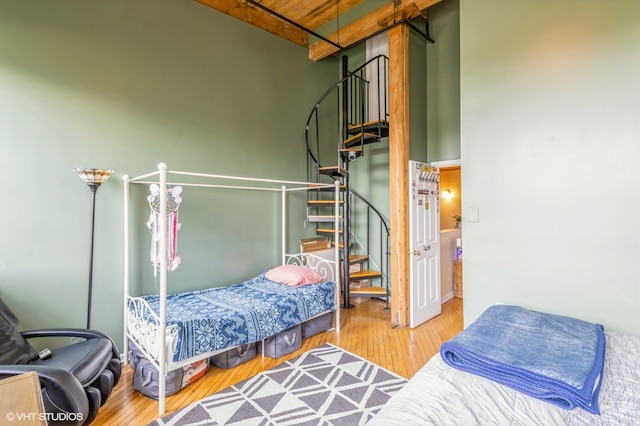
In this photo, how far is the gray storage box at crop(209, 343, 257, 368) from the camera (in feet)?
9.46

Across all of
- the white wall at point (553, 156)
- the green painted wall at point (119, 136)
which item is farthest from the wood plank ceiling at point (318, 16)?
the white wall at point (553, 156)

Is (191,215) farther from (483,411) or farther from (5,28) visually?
(483,411)

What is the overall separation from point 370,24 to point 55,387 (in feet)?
15.9

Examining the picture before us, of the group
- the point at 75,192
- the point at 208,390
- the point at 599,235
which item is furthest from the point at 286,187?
the point at 599,235

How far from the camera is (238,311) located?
9.20 ft

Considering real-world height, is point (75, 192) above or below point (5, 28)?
below

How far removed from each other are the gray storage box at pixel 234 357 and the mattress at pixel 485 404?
7.05 feet

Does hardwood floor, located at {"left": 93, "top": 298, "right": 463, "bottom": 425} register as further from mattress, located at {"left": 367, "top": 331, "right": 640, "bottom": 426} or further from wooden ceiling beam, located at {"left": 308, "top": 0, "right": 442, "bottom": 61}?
wooden ceiling beam, located at {"left": 308, "top": 0, "right": 442, "bottom": 61}

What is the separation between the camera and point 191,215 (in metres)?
3.48

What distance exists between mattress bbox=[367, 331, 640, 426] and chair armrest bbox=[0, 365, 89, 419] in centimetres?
172

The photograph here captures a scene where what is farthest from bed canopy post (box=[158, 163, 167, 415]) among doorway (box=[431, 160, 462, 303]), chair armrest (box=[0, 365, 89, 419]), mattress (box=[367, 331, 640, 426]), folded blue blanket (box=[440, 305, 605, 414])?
doorway (box=[431, 160, 462, 303])

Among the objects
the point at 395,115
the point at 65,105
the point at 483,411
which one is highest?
the point at 395,115

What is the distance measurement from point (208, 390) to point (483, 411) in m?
2.23

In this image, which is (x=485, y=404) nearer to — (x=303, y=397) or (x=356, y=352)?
(x=303, y=397)
